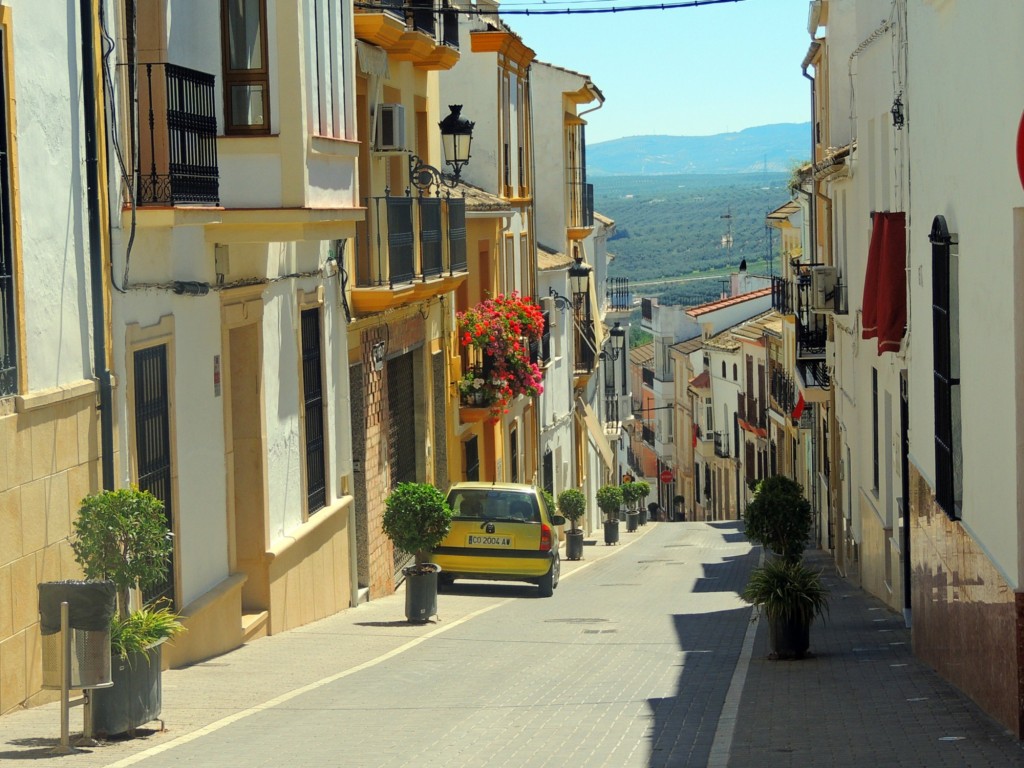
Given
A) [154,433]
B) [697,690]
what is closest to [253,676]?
[154,433]

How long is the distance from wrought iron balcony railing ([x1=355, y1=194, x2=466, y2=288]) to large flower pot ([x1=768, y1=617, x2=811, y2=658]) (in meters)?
7.86

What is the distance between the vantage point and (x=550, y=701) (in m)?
11.6

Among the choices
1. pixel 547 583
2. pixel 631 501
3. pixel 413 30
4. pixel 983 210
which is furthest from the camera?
pixel 631 501

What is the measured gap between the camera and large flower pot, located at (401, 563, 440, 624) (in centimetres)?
1684

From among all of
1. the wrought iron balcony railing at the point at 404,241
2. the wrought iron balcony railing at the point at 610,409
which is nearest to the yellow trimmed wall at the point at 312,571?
the wrought iron balcony railing at the point at 404,241

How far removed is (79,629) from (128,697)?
650mm

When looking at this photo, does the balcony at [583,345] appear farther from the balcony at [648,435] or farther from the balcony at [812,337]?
the balcony at [648,435]

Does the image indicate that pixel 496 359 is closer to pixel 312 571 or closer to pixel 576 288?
pixel 312 571

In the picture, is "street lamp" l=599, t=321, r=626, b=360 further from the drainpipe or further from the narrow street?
the drainpipe

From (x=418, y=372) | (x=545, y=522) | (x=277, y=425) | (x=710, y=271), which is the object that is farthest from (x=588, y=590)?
(x=710, y=271)

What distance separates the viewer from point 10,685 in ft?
30.8

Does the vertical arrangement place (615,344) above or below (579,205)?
below

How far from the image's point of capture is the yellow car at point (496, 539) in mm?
21172

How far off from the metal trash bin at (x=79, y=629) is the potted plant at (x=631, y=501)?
3800 cm
